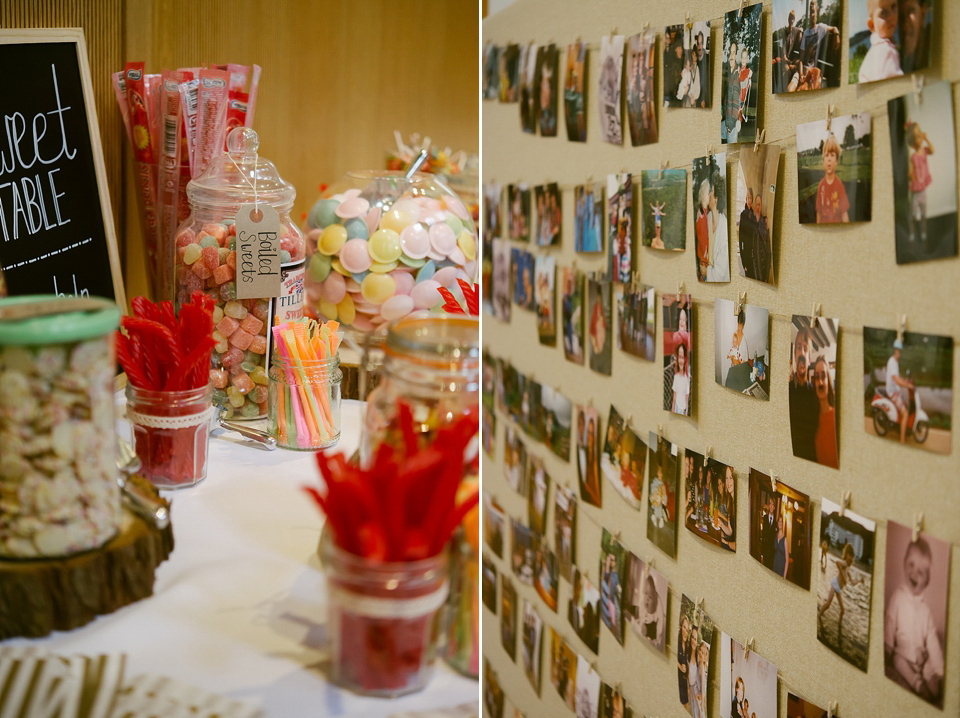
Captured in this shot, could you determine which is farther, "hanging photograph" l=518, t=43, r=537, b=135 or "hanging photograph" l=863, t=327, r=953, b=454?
"hanging photograph" l=518, t=43, r=537, b=135

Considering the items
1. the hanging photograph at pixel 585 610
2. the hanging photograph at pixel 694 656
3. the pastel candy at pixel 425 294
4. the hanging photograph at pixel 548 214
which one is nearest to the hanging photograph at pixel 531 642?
the hanging photograph at pixel 585 610

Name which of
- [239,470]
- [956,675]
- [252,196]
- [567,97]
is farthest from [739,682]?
[567,97]

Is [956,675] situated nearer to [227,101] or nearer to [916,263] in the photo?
[916,263]

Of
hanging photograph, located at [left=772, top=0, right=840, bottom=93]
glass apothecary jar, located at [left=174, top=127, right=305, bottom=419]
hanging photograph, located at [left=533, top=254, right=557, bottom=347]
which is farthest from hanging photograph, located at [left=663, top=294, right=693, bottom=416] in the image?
glass apothecary jar, located at [left=174, top=127, right=305, bottom=419]

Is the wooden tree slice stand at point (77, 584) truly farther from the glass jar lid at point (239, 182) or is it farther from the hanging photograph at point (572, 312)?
the hanging photograph at point (572, 312)

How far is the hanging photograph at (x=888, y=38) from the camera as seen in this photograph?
2.66ft

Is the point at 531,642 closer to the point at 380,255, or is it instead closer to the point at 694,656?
the point at 694,656

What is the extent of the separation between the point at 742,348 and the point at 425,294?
0.49 metres

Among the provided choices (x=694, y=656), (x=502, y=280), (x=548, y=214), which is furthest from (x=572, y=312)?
(x=694, y=656)

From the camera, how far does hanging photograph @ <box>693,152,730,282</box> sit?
3.78 feet

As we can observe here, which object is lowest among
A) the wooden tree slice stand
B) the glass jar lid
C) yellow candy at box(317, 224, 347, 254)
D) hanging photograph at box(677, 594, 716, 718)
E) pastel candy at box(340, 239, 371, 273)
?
hanging photograph at box(677, 594, 716, 718)

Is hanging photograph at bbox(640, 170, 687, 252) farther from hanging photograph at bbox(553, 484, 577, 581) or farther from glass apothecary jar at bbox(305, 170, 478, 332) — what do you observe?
hanging photograph at bbox(553, 484, 577, 581)

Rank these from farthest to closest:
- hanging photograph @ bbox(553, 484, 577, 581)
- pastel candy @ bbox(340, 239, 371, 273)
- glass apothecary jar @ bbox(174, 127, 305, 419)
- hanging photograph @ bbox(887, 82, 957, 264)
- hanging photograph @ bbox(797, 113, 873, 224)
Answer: hanging photograph @ bbox(553, 484, 577, 581)
pastel candy @ bbox(340, 239, 371, 273)
glass apothecary jar @ bbox(174, 127, 305, 419)
hanging photograph @ bbox(797, 113, 873, 224)
hanging photograph @ bbox(887, 82, 957, 264)

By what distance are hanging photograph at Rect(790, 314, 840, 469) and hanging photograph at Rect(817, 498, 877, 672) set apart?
70 millimetres
